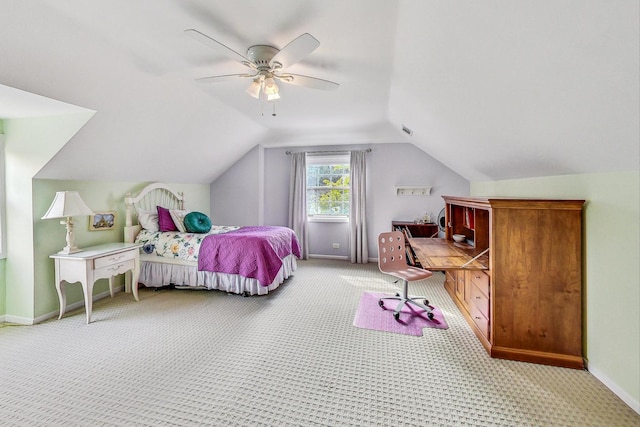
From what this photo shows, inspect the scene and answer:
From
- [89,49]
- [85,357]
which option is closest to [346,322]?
[85,357]

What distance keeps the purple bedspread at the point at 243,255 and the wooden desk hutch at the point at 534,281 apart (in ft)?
6.33

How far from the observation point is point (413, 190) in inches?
206

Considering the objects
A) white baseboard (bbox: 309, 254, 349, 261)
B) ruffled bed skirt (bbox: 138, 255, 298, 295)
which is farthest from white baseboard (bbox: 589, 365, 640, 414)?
white baseboard (bbox: 309, 254, 349, 261)

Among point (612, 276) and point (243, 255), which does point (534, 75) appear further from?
point (243, 255)

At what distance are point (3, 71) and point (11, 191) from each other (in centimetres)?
158

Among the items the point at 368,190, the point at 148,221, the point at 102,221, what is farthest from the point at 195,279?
the point at 368,190

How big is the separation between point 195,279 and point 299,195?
254 centimetres

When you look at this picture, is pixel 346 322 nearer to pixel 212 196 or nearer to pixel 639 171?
pixel 639 171

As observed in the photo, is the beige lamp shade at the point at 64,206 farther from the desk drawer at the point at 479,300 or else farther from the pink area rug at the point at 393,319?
the desk drawer at the point at 479,300

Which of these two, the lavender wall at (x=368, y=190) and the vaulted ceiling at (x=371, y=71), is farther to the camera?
the lavender wall at (x=368, y=190)

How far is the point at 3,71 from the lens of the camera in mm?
1936

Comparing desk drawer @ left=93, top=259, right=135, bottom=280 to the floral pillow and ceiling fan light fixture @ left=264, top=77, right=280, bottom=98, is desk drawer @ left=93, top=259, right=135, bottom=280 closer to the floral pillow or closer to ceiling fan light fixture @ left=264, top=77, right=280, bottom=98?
A: the floral pillow

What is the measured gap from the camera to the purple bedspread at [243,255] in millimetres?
3393

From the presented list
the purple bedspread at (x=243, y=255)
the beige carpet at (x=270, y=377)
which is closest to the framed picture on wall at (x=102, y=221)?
the beige carpet at (x=270, y=377)
